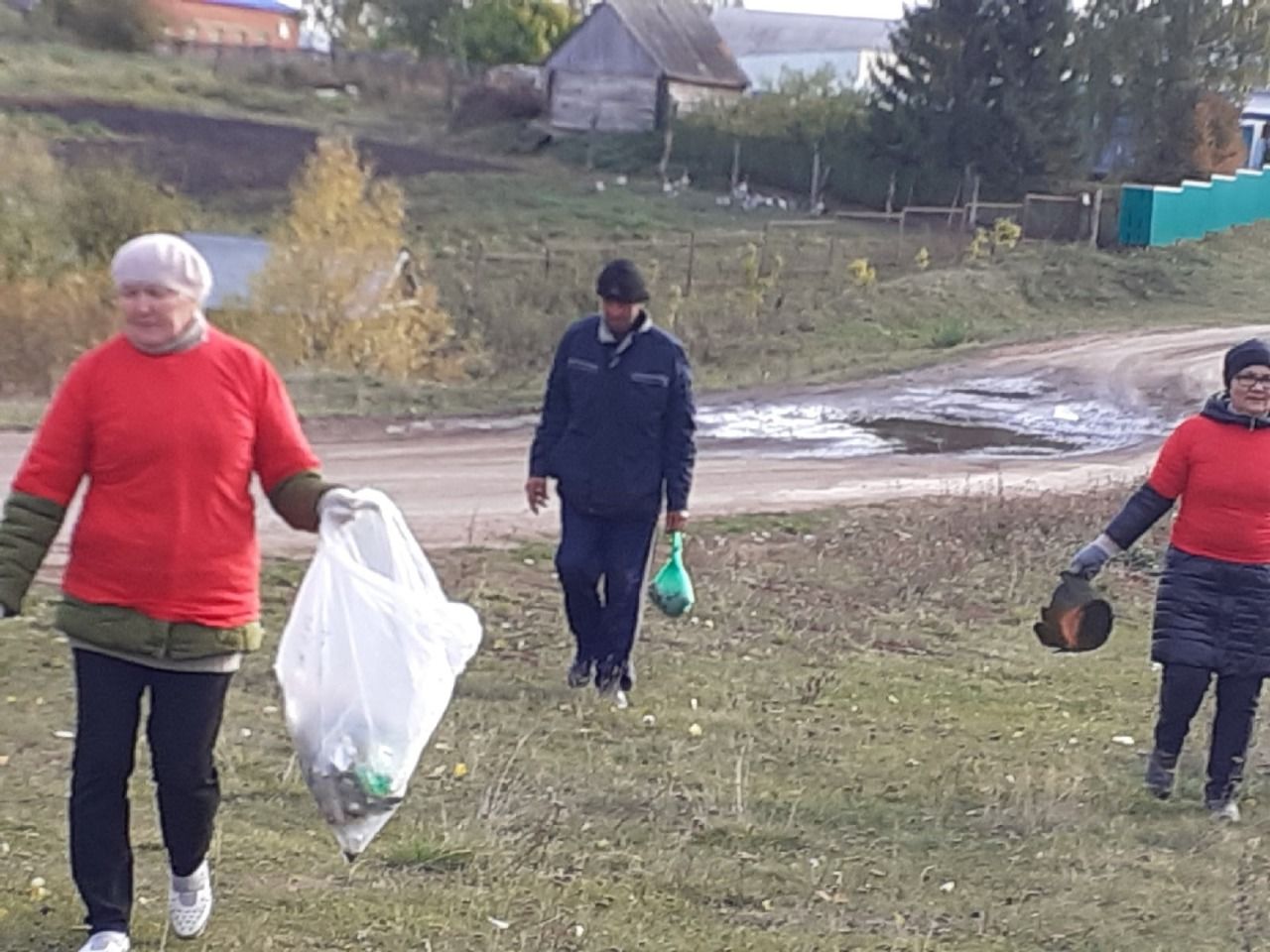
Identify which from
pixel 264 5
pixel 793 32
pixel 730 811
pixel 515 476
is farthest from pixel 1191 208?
pixel 264 5

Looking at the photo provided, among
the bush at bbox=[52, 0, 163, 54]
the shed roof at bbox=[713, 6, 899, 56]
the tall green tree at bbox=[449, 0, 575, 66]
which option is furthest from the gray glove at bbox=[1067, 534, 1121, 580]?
the shed roof at bbox=[713, 6, 899, 56]

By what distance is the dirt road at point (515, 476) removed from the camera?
12.7 meters

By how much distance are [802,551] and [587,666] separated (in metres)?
4.65

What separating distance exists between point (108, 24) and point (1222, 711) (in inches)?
2588

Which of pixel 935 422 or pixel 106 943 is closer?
pixel 106 943

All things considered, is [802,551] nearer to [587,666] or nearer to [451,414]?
[587,666]

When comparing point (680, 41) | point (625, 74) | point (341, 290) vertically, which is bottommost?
point (341, 290)

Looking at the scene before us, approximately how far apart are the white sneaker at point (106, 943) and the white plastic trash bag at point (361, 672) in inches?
20.7

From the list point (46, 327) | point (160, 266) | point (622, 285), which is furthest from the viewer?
point (46, 327)

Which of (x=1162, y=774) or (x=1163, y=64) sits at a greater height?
(x=1163, y=64)

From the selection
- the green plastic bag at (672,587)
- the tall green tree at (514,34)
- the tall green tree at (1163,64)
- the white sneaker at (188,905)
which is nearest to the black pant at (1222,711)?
the green plastic bag at (672,587)

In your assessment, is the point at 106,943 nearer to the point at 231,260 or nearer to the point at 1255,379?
the point at 1255,379

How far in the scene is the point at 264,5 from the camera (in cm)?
8956

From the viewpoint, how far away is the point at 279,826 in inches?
220
